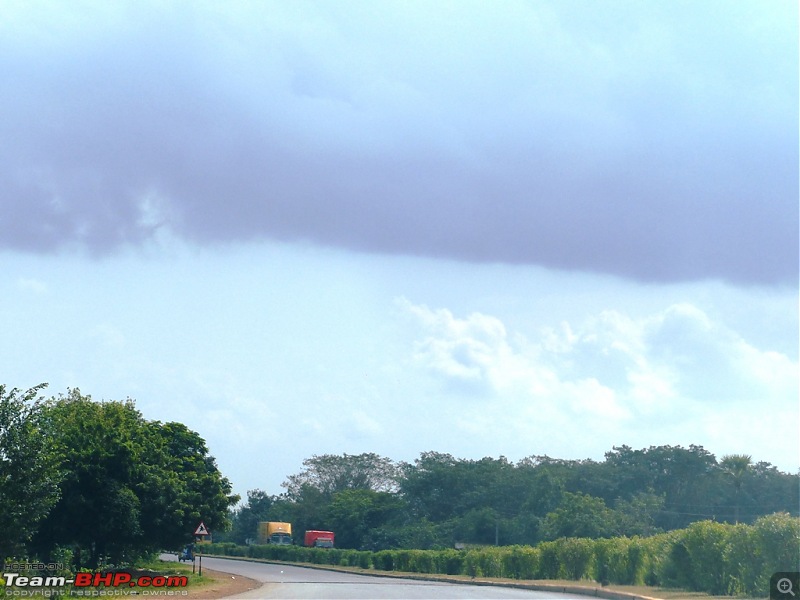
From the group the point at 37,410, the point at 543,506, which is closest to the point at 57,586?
the point at 37,410

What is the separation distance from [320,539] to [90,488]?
56390 mm

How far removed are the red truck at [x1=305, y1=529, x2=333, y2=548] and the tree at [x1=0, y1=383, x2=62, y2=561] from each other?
63.9 m

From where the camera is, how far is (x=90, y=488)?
32.7 metres

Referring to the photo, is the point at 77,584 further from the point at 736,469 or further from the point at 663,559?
the point at 736,469

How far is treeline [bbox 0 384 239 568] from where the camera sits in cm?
2380

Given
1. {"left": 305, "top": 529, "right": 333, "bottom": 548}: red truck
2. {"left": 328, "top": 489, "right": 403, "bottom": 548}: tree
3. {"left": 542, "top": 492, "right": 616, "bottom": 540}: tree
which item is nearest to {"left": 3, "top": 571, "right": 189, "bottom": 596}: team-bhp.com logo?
{"left": 542, "top": 492, "right": 616, "bottom": 540}: tree

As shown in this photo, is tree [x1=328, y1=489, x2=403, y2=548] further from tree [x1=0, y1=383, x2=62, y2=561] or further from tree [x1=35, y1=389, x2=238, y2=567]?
tree [x1=0, y1=383, x2=62, y2=561]

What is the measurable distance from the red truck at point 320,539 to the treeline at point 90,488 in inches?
1692

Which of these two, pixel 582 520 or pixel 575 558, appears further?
pixel 582 520

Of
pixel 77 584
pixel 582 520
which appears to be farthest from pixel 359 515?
pixel 77 584

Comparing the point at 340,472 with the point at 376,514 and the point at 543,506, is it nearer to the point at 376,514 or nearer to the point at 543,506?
the point at 376,514

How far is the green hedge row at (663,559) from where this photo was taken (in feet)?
86.1

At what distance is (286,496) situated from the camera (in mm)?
121812

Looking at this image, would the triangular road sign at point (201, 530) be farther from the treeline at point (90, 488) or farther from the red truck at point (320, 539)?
the red truck at point (320, 539)
